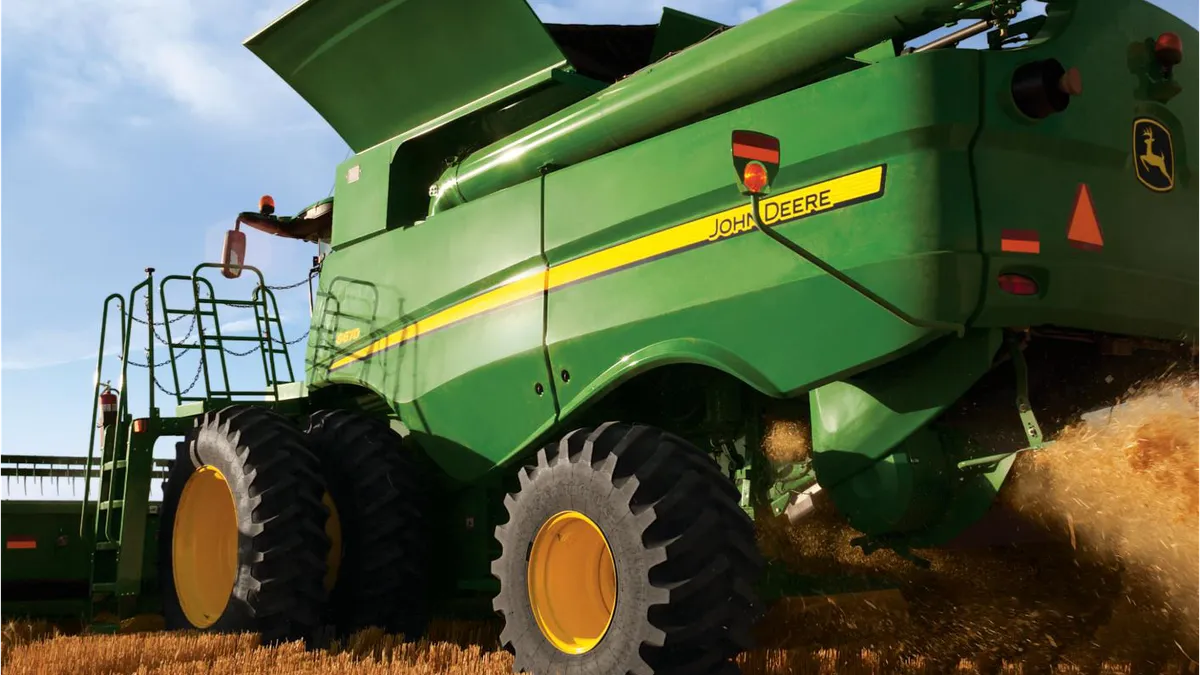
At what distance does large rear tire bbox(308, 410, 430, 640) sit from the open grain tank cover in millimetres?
1811

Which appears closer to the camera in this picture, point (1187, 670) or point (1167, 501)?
point (1167, 501)

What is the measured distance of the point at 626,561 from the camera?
3.75 meters

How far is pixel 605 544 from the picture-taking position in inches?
161

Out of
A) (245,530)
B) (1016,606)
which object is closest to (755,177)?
(1016,606)

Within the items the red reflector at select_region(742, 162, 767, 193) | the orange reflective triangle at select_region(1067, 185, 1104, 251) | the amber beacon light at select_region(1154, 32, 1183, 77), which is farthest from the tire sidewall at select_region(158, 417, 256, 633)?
the amber beacon light at select_region(1154, 32, 1183, 77)

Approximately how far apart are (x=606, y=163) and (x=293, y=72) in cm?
262

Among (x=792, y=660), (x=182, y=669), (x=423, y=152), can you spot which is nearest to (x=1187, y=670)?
(x=792, y=660)

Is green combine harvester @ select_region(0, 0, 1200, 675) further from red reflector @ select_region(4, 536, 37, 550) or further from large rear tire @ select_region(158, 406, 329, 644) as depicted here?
red reflector @ select_region(4, 536, 37, 550)

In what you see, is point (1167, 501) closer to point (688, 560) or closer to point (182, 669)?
point (688, 560)

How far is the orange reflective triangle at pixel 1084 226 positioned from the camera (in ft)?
12.5

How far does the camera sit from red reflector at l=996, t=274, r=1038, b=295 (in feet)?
11.9

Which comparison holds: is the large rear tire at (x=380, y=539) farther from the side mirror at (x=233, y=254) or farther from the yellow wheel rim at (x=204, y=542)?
the side mirror at (x=233, y=254)

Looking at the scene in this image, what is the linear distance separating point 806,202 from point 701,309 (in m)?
0.55

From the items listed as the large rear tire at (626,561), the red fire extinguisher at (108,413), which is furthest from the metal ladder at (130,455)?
the large rear tire at (626,561)
